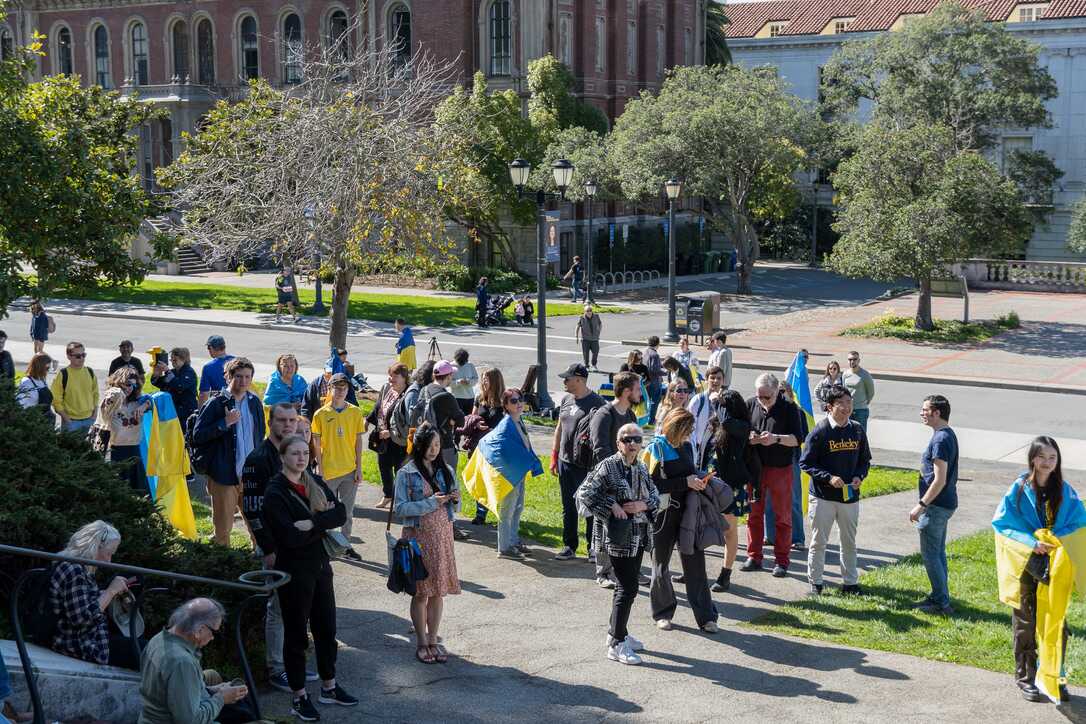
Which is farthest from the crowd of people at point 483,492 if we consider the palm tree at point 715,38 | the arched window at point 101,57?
the palm tree at point 715,38

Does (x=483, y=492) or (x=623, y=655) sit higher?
(x=483, y=492)

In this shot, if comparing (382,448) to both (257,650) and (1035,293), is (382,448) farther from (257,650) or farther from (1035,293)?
(1035,293)

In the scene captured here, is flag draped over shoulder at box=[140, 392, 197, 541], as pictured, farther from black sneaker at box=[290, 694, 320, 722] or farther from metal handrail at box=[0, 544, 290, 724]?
black sneaker at box=[290, 694, 320, 722]

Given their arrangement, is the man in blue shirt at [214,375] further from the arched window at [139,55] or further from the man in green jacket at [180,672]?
the arched window at [139,55]

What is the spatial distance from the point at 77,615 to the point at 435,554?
269 centimetres

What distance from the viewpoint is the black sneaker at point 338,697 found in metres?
8.18

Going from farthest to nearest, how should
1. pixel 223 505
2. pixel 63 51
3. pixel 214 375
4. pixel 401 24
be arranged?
pixel 63 51
pixel 401 24
pixel 214 375
pixel 223 505

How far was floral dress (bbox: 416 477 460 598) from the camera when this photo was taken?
895 cm

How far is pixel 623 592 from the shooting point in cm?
914

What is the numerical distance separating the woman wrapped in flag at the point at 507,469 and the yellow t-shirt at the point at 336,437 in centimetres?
126

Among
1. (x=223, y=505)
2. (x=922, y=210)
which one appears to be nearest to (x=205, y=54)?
(x=922, y=210)

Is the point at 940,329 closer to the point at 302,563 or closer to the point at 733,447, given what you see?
the point at 733,447

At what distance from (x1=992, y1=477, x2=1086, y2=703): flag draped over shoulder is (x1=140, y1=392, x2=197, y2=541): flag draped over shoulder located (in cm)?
723

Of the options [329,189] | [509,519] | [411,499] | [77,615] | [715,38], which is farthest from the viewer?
[715,38]
